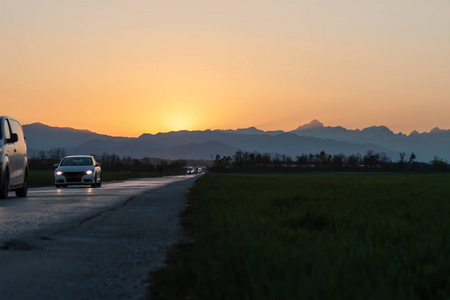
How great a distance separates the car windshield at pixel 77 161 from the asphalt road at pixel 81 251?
1603 cm

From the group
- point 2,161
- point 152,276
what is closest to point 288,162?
point 2,161

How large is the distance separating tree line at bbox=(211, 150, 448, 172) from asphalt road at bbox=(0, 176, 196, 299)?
11783 centimetres

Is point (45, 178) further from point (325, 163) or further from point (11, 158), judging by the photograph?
point (325, 163)

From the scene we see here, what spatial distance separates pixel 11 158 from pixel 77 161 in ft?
38.9

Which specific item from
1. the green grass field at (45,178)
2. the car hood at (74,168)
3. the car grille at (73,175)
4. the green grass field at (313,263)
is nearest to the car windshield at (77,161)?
the car hood at (74,168)

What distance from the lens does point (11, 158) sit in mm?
17234

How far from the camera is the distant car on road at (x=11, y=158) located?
1653cm

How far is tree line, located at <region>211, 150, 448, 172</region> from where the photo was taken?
132 m

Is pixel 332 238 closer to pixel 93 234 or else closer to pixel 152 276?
pixel 152 276

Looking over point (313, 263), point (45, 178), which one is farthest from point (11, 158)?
point (45, 178)

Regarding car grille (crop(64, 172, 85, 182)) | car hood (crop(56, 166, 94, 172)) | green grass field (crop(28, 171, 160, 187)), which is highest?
car hood (crop(56, 166, 94, 172))

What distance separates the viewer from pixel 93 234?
890 cm

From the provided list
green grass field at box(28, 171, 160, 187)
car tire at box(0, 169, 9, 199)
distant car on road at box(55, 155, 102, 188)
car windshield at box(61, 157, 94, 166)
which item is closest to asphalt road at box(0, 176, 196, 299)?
car tire at box(0, 169, 9, 199)

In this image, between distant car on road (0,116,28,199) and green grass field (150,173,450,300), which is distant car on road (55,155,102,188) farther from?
green grass field (150,173,450,300)
